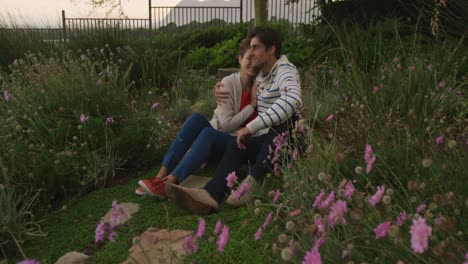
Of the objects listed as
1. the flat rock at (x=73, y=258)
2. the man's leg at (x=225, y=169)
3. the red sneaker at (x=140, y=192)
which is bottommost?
the flat rock at (x=73, y=258)

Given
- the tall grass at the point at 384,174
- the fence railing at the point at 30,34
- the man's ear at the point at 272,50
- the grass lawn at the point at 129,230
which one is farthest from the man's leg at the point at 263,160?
the fence railing at the point at 30,34

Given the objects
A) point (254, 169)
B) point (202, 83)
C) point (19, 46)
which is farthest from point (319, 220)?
point (19, 46)

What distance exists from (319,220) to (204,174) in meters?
2.23

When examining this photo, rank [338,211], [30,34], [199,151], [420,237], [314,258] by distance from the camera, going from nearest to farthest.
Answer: [420,237]
[314,258]
[338,211]
[199,151]
[30,34]

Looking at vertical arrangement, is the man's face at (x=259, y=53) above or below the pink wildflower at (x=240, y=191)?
above

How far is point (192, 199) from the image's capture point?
2.73 metres

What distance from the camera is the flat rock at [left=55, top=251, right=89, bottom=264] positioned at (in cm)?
238

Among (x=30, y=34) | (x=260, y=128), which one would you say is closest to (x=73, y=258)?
(x=260, y=128)

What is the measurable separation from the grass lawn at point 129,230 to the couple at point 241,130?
0.09m

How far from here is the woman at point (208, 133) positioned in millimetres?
3051

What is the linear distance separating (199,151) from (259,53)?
0.77m

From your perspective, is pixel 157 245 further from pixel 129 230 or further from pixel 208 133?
pixel 208 133

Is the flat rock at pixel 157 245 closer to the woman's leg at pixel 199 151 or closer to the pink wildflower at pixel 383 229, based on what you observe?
the woman's leg at pixel 199 151

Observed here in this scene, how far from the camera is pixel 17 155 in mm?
3062
